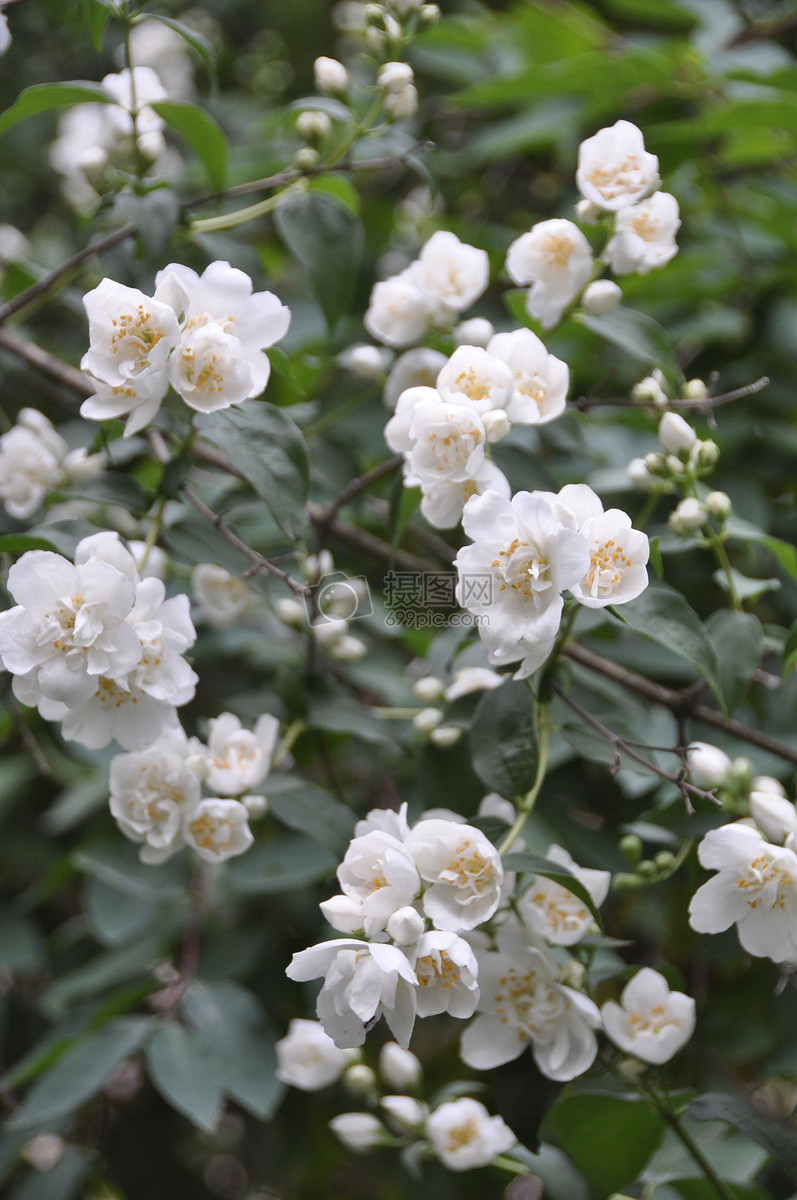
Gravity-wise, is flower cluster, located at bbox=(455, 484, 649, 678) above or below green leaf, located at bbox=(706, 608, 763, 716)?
above

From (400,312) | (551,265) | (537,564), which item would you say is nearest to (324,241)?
(400,312)

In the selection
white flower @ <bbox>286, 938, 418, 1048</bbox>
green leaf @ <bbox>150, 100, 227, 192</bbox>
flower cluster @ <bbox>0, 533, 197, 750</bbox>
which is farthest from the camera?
green leaf @ <bbox>150, 100, 227, 192</bbox>

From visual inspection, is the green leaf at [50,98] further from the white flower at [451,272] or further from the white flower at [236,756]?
the white flower at [236,756]

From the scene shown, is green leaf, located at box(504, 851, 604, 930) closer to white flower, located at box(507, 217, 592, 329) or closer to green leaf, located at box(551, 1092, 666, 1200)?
green leaf, located at box(551, 1092, 666, 1200)

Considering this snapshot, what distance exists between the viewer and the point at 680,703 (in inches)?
43.8

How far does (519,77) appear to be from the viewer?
178 cm

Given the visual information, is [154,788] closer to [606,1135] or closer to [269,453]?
[269,453]

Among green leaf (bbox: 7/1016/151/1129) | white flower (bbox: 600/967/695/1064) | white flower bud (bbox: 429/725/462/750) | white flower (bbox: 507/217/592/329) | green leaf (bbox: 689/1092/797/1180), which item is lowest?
green leaf (bbox: 7/1016/151/1129)

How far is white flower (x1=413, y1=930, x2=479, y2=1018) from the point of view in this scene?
0.77 meters

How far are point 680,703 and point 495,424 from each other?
0.42 m

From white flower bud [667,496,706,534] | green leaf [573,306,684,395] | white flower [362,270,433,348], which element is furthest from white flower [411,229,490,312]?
Answer: white flower bud [667,496,706,534]

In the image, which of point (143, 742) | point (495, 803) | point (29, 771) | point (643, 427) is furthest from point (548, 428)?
point (29, 771)

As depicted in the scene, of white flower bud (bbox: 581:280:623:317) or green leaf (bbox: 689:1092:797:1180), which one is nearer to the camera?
green leaf (bbox: 689:1092:797:1180)

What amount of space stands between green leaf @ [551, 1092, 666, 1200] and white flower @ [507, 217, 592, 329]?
84 cm
